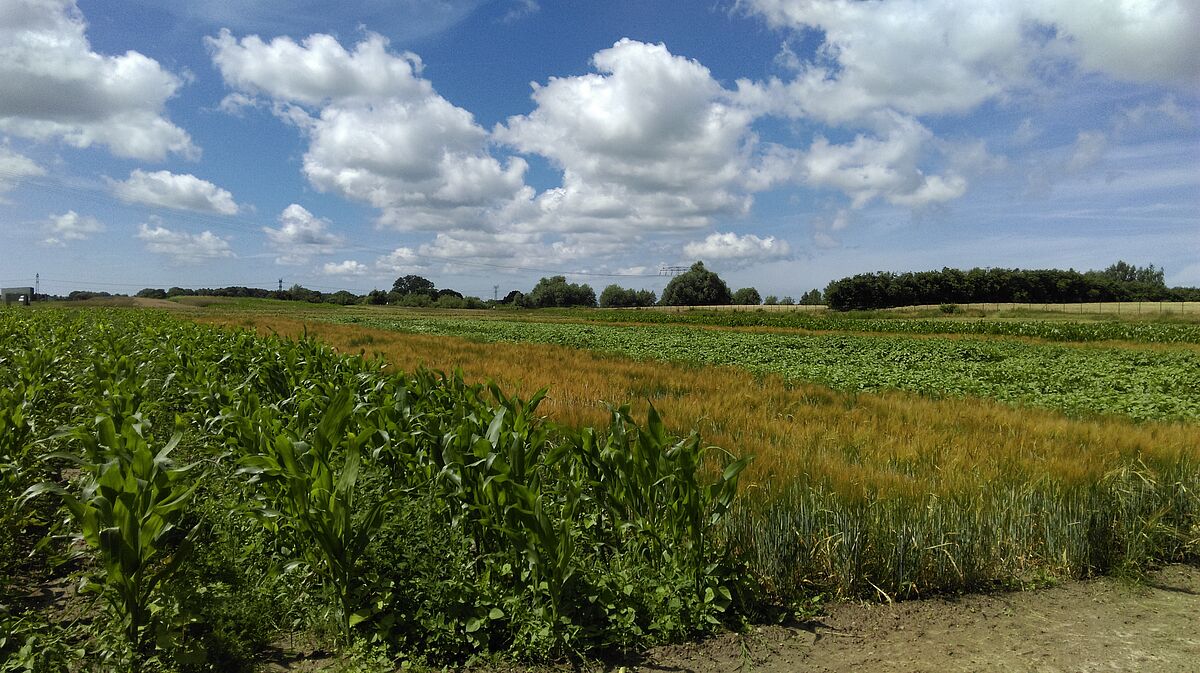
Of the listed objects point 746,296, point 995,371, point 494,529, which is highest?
point 746,296

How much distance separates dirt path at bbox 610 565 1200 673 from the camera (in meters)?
3.50

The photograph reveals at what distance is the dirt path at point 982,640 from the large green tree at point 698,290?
139 metres

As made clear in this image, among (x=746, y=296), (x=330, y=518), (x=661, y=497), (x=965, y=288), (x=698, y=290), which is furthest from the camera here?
(x=746, y=296)

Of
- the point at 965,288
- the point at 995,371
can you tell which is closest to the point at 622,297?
the point at 965,288

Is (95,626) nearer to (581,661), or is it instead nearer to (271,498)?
(271,498)

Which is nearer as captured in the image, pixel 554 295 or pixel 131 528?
pixel 131 528

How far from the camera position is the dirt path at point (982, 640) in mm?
3502

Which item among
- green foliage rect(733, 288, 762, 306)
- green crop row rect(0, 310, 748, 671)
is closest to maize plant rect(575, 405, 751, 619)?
green crop row rect(0, 310, 748, 671)

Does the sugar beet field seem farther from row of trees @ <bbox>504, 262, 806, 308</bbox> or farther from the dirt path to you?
row of trees @ <bbox>504, 262, 806, 308</bbox>

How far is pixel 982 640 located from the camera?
12.4 feet

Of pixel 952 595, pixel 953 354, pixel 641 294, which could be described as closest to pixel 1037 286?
pixel 641 294

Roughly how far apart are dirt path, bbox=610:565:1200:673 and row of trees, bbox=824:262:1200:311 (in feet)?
357

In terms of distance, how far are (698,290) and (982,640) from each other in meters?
141

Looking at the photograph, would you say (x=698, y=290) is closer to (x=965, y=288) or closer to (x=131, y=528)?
(x=965, y=288)
